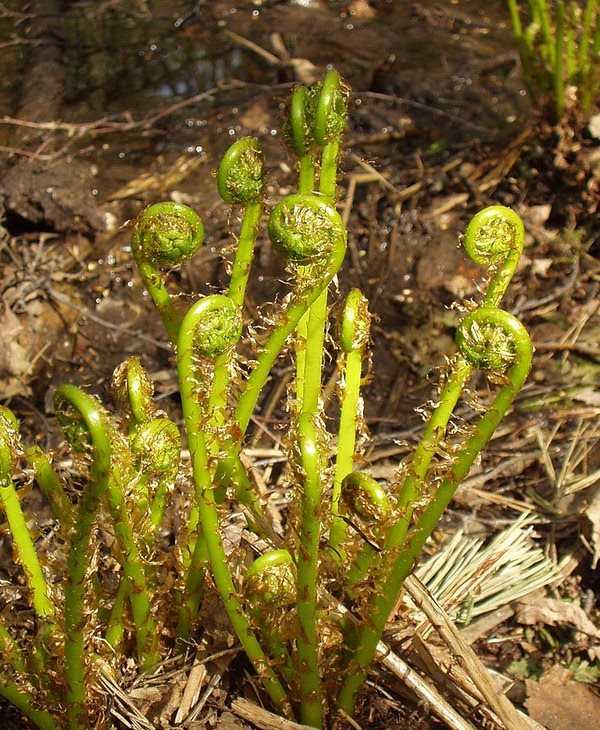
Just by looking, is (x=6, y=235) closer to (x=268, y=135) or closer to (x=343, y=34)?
(x=268, y=135)

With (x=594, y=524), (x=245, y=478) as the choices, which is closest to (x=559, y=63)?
(x=594, y=524)

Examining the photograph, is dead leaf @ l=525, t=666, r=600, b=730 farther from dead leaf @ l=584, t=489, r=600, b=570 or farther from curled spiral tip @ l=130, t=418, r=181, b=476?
curled spiral tip @ l=130, t=418, r=181, b=476

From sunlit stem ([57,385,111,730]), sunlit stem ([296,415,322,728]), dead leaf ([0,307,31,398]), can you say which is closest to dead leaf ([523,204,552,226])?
dead leaf ([0,307,31,398])

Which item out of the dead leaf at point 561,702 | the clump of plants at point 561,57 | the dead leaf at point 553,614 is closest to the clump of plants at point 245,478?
the dead leaf at point 561,702

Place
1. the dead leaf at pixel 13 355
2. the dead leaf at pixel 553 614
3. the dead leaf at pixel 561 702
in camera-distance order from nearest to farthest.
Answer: the dead leaf at pixel 561 702 → the dead leaf at pixel 553 614 → the dead leaf at pixel 13 355

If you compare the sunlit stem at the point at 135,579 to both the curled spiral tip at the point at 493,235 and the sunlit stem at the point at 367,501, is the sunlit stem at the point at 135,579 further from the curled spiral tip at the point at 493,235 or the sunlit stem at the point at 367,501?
the curled spiral tip at the point at 493,235

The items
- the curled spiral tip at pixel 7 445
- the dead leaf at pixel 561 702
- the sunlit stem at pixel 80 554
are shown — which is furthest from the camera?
the dead leaf at pixel 561 702

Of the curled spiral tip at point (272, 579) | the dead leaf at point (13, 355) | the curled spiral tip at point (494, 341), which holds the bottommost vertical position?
the dead leaf at point (13, 355)
